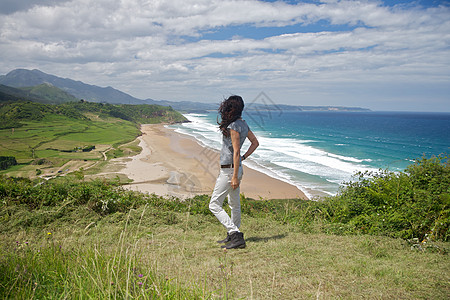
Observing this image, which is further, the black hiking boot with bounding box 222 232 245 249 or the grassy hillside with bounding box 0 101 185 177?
the grassy hillside with bounding box 0 101 185 177

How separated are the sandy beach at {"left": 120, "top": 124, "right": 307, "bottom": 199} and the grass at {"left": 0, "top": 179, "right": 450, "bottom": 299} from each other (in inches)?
379

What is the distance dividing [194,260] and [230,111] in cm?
203

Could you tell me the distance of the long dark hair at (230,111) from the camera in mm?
3891

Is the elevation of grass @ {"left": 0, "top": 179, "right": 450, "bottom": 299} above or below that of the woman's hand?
below

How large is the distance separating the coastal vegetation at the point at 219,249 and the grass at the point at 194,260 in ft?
0.05

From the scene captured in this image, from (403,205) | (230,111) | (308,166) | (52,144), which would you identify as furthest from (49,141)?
(403,205)

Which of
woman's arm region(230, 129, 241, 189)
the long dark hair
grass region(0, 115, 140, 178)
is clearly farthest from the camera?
grass region(0, 115, 140, 178)

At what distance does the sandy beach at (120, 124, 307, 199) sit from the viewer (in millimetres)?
20703

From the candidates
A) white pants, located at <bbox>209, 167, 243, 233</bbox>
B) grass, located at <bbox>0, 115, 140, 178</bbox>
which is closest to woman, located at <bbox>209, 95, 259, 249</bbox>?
white pants, located at <bbox>209, 167, 243, 233</bbox>

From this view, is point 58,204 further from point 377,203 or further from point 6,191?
point 377,203

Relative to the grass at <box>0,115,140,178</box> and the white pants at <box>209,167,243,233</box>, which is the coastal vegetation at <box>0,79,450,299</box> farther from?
the grass at <box>0,115,140,178</box>

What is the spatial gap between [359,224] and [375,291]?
2688mm

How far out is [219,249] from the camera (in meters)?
3.95

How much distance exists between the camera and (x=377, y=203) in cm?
561
